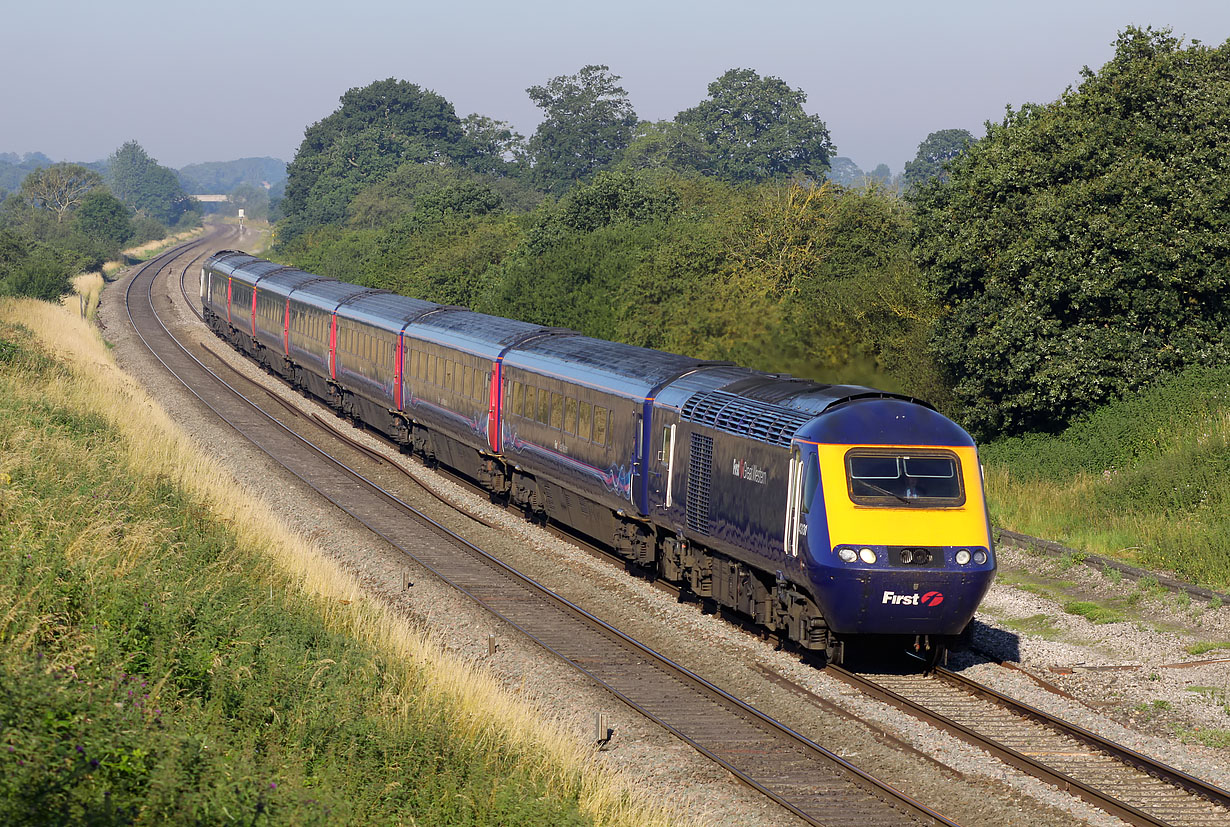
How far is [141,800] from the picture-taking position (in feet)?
27.1

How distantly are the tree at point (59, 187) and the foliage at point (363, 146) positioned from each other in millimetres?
31022

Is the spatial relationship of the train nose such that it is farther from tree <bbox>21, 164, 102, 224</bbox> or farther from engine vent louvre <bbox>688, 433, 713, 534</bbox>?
tree <bbox>21, 164, 102, 224</bbox>

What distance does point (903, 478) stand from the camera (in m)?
14.9

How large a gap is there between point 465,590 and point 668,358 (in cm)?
548

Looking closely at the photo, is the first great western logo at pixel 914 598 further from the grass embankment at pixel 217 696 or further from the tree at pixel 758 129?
the tree at pixel 758 129

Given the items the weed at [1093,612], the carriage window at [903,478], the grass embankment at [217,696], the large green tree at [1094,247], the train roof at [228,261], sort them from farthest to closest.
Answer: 1. the train roof at [228,261]
2. the large green tree at [1094,247]
3. the weed at [1093,612]
4. the carriage window at [903,478]
5. the grass embankment at [217,696]

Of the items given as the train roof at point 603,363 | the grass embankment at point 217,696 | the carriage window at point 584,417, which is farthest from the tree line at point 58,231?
the grass embankment at point 217,696

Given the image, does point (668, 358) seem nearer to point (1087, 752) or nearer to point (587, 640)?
point (587, 640)

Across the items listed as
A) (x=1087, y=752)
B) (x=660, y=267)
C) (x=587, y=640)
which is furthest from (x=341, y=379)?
(x=1087, y=752)

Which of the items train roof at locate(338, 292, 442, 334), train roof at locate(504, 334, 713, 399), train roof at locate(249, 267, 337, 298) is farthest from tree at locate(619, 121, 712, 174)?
train roof at locate(504, 334, 713, 399)

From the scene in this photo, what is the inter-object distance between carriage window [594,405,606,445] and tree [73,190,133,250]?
376ft

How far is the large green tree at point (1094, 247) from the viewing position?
87.6ft

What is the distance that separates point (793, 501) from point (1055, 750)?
4130 mm

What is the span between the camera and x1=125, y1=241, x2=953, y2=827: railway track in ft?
38.6
